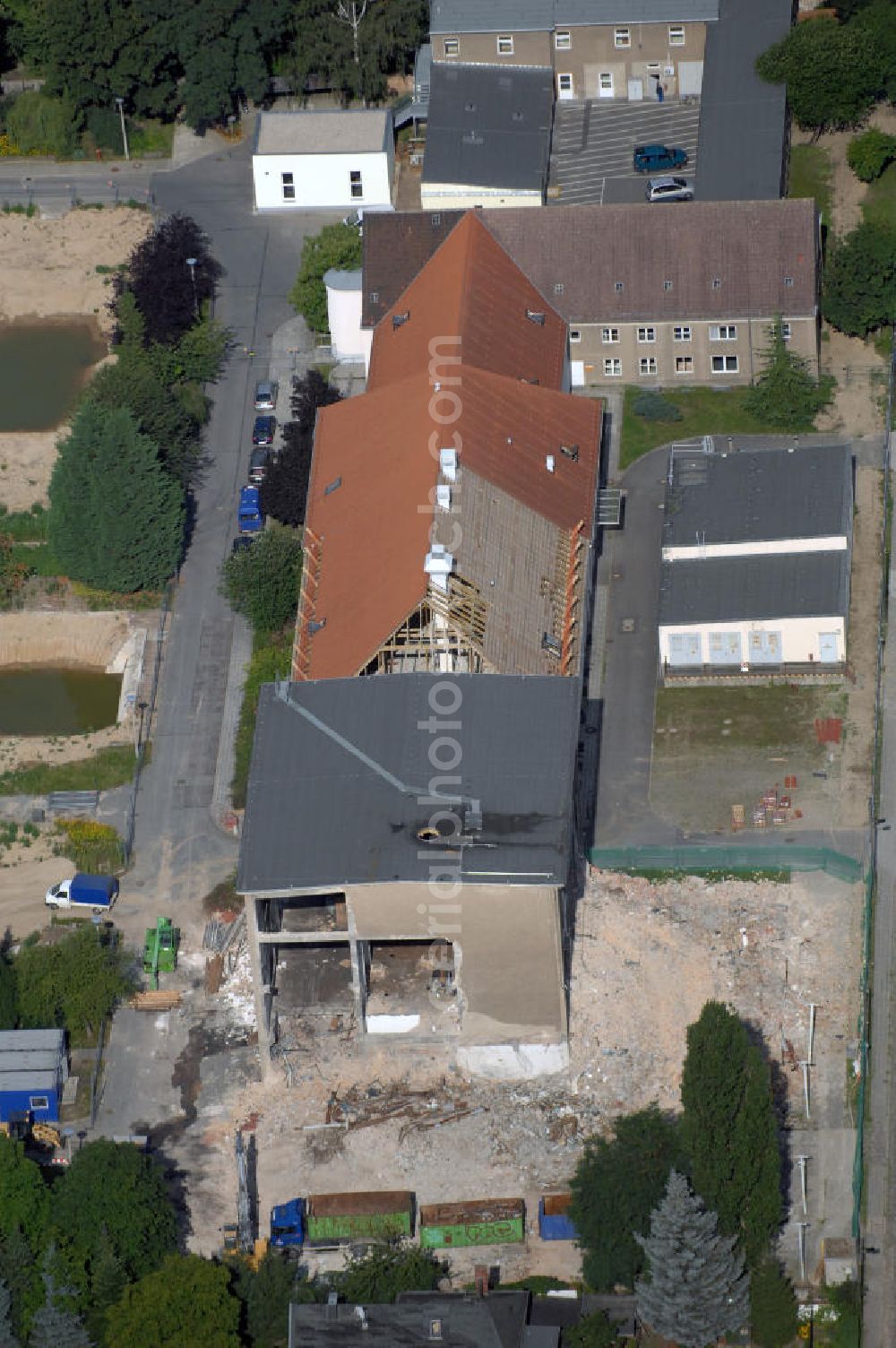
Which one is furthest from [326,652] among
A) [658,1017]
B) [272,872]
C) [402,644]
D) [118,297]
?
[118,297]

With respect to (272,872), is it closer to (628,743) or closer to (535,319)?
(628,743)

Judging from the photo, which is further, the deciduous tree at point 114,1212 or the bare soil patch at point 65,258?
the bare soil patch at point 65,258

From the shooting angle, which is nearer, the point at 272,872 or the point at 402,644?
the point at 272,872

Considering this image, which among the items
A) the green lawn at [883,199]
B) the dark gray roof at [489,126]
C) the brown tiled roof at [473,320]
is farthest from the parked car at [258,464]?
the green lawn at [883,199]

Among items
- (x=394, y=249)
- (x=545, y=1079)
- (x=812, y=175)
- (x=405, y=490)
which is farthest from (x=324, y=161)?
(x=545, y=1079)

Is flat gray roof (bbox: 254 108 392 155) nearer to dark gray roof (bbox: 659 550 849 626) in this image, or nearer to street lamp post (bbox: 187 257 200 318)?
street lamp post (bbox: 187 257 200 318)

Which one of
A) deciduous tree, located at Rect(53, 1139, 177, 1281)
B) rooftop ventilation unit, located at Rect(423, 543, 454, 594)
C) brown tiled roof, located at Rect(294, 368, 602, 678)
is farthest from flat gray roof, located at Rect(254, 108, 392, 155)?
deciduous tree, located at Rect(53, 1139, 177, 1281)

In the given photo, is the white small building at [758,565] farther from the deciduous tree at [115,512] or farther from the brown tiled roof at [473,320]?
the deciduous tree at [115,512]
